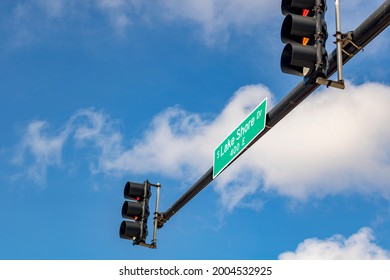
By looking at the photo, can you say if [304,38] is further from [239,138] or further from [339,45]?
[239,138]

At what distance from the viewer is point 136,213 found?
1125 cm

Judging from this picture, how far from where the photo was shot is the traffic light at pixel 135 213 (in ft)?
36.7

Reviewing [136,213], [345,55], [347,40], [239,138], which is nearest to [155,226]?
[136,213]

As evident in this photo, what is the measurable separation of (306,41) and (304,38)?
0.16ft

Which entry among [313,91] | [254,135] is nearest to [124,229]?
[254,135]

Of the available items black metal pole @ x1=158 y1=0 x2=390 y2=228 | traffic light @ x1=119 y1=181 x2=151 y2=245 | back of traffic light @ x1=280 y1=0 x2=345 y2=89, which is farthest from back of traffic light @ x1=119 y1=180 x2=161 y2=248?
back of traffic light @ x1=280 y1=0 x2=345 y2=89

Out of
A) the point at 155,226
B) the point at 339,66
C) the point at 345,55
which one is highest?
the point at 155,226

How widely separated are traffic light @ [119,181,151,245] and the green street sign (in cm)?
245

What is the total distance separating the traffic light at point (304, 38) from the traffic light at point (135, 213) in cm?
601

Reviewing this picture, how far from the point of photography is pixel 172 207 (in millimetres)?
11328

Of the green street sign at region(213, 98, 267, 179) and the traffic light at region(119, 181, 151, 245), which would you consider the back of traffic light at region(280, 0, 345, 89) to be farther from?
→ the traffic light at region(119, 181, 151, 245)

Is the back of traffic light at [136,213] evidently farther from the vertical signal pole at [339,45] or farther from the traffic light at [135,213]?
the vertical signal pole at [339,45]

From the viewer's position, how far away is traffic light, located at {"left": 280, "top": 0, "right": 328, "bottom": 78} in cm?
586

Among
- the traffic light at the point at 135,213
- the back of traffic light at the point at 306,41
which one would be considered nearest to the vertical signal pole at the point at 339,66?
the back of traffic light at the point at 306,41
